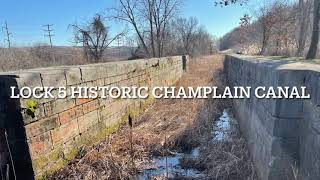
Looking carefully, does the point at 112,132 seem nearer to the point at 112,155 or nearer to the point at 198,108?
the point at 112,155

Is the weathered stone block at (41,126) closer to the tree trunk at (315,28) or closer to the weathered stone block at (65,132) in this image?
the weathered stone block at (65,132)

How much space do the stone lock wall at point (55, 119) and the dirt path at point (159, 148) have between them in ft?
0.79

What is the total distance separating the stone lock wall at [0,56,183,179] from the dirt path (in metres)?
0.24

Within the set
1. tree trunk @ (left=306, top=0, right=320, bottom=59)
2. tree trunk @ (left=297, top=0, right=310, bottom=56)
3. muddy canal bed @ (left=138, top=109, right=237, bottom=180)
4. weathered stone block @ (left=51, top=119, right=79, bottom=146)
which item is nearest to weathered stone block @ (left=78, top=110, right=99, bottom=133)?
weathered stone block @ (left=51, top=119, right=79, bottom=146)

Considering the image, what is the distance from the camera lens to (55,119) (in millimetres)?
3854

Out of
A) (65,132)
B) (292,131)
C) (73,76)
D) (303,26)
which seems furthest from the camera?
(303,26)

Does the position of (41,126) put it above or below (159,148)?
above

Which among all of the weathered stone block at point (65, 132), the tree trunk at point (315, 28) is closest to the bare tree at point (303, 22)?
the tree trunk at point (315, 28)

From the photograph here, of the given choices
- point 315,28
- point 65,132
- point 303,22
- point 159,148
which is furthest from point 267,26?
point 65,132

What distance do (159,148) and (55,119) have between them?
1.73 meters

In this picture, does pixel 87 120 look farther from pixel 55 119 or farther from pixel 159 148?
Answer: pixel 159 148

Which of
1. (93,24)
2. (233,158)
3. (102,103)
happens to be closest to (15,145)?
(102,103)

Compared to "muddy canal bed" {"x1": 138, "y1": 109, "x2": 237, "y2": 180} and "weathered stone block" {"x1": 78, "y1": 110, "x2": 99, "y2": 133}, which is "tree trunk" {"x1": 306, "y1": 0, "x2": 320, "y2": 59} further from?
"weathered stone block" {"x1": 78, "y1": 110, "x2": 99, "y2": 133}

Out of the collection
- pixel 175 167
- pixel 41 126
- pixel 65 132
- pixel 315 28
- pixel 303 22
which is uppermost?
pixel 303 22
